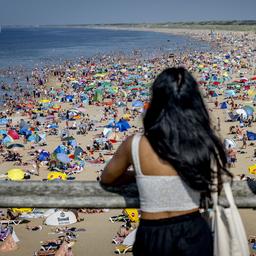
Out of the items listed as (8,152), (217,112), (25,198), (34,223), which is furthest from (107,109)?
(25,198)

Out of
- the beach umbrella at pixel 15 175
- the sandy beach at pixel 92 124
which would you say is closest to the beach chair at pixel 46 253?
the sandy beach at pixel 92 124

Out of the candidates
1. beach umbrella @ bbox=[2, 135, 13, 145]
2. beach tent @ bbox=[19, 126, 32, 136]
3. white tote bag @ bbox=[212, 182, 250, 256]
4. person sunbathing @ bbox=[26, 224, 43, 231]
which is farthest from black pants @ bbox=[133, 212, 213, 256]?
beach tent @ bbox=[19, 126, 32, 136]

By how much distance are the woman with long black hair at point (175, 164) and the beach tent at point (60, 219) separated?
28.7 ft

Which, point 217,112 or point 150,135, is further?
point 217,112

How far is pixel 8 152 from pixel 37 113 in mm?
8109

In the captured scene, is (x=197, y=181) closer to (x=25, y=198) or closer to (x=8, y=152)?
(x=25, y=198)

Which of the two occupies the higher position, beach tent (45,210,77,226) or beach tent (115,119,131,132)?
beach tent (45,210,77,226)

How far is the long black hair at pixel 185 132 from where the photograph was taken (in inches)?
89.0

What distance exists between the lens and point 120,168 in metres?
2.44

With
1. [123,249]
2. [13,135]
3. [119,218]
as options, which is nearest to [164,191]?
[123,249]

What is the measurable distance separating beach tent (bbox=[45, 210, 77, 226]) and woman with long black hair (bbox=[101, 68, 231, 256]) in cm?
876

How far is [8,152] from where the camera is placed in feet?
62.5

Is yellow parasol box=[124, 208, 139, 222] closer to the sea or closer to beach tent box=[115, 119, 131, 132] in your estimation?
beach tent box=[115, 119, 131, 132]

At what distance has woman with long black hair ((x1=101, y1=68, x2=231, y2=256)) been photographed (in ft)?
7.43
